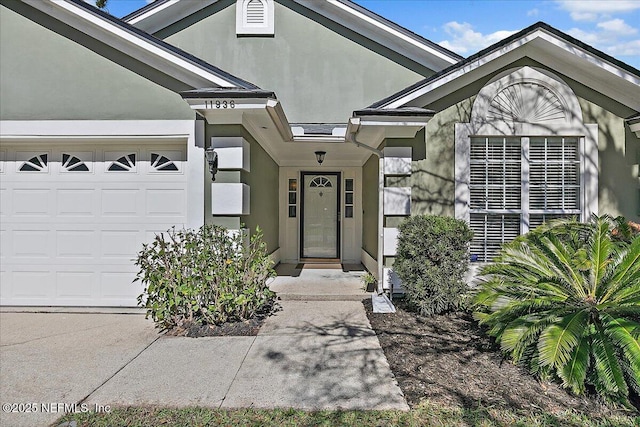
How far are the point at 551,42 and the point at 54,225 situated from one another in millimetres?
8289

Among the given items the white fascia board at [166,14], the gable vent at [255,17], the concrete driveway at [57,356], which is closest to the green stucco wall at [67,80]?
the concrete driveway at [57,356]

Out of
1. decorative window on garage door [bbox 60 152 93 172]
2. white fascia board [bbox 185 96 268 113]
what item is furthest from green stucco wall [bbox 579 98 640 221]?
decorative window on garage door [bbox 60 152 93 172]

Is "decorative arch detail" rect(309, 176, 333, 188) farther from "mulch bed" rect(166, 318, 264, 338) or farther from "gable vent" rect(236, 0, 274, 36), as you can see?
"mulch bed" rect(166, 318, 264, 338)

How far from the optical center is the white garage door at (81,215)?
6488 millimetres

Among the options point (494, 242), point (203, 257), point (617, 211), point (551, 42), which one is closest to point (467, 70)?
point (551, 42)

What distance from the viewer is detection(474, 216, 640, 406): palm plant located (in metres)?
3.66

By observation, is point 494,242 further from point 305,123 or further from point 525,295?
point 305,123

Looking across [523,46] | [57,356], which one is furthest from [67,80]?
[523,46]

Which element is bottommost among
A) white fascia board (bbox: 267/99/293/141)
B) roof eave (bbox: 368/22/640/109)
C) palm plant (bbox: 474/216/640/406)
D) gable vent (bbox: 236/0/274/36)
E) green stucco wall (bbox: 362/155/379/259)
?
palm plant (bbox: 474/216/640/406)

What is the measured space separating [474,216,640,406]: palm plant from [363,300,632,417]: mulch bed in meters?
0.17

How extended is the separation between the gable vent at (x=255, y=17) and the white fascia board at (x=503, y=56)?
203 inches

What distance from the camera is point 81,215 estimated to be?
6551 millimetres

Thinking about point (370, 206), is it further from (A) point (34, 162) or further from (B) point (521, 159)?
(A) point (34, 162)

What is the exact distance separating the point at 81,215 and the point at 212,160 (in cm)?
245
